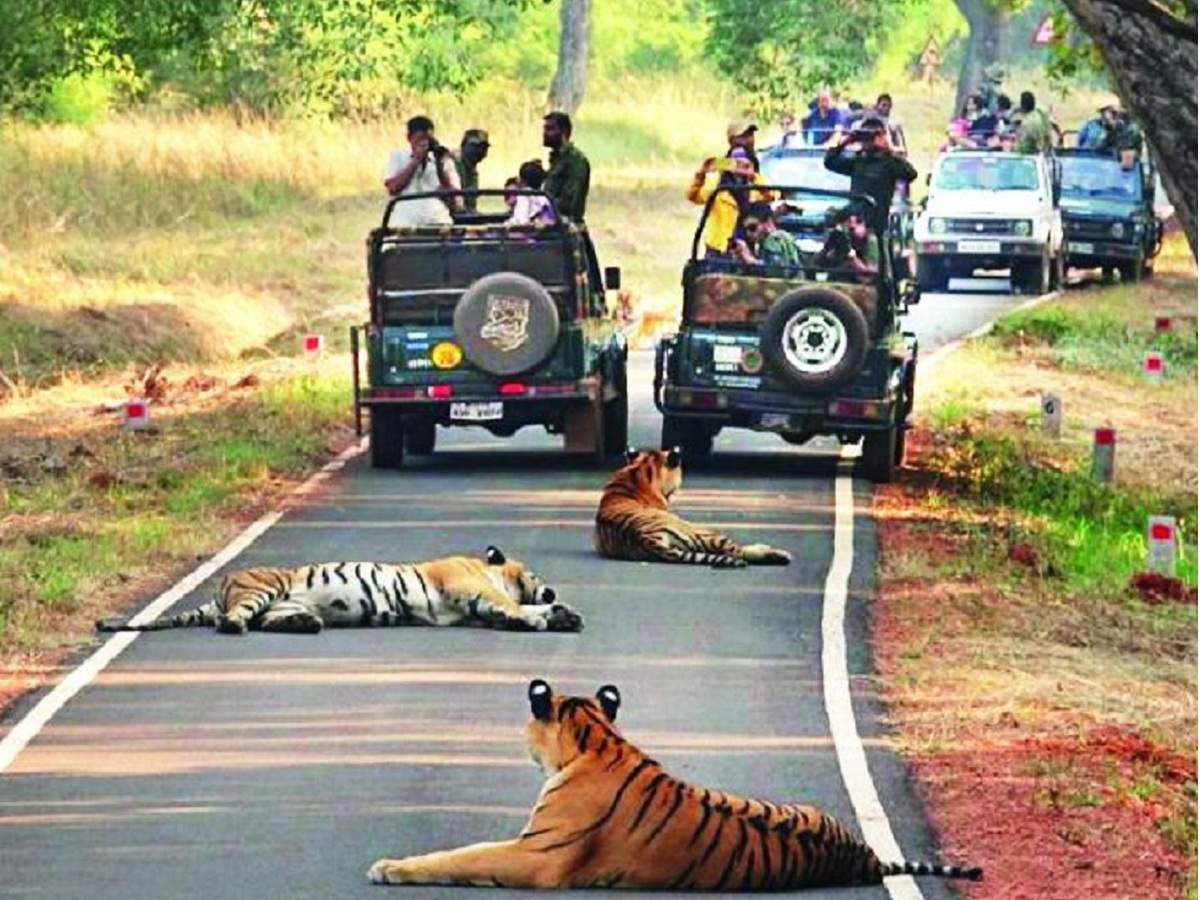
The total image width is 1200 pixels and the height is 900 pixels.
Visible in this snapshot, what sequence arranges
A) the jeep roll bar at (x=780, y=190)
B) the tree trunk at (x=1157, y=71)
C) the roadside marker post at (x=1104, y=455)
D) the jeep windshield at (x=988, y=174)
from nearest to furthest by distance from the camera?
the tree trunk at (x=1157, y=71) → the jeep roll bar at (x=780, y=190) → the roadside marker post at (x=1104, y=455) → the jeep windshield at (x=988, y=174)

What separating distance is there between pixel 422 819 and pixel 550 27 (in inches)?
2650

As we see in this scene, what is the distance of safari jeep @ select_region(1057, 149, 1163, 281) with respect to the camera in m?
46.2

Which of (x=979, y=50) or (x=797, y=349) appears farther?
(x=979, y=50)

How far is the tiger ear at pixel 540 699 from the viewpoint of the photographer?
36.2ft

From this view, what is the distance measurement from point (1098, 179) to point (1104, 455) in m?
22.0

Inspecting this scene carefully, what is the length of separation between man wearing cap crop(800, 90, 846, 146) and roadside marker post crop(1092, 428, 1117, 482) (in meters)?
18.7

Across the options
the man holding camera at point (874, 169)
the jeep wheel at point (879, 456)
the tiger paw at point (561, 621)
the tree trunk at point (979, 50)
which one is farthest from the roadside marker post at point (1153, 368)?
the tree trunk at point (979, 50)

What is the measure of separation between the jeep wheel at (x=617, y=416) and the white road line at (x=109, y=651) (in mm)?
2390

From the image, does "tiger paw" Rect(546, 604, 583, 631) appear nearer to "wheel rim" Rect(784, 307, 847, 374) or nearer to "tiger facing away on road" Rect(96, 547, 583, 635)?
"tiger facing away on road" Rect(96, 547, 583, 635)

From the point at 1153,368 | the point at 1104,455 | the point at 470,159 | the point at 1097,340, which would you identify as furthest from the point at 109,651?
the point at 1097,340

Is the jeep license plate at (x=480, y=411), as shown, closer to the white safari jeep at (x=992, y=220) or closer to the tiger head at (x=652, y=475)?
the tiger head at (x=652, y=475)

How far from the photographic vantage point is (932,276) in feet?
148

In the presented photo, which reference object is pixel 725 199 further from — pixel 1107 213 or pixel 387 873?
pixel 1107 213

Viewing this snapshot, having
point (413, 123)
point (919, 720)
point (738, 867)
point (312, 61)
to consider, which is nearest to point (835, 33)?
point (312, 61)
